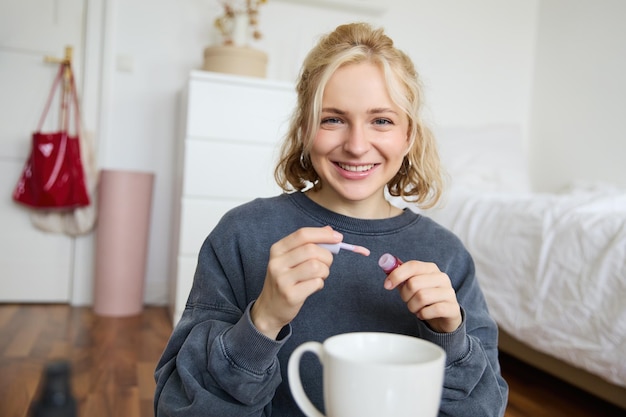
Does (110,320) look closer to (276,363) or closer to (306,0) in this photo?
(306,0)

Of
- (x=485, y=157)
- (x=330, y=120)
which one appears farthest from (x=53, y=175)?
(x=330, y=120)

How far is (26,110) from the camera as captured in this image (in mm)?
2627

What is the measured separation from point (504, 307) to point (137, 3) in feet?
6.24

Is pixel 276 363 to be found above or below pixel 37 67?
below

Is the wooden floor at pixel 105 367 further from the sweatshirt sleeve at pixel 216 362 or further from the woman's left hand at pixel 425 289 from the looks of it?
the woman's left hand at pixel 425 289

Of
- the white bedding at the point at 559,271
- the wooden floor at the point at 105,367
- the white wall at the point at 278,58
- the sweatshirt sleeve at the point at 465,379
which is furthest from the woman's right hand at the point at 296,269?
the white wall at the point at 278,58

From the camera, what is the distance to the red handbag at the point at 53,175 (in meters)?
2.53

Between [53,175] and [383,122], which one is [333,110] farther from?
[53,175]

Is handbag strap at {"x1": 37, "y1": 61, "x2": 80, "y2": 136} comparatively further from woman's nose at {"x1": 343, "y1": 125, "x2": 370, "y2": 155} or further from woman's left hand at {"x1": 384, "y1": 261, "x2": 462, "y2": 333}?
woman's left hand at {"x1": 384, "y1": 261, "x2": 462, "y2": 333}

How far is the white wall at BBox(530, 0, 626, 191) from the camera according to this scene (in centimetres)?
279

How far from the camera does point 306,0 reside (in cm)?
286

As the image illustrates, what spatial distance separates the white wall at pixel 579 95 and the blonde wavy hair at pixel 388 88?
208 centimetres

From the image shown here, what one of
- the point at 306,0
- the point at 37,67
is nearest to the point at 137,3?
the point at 37,67

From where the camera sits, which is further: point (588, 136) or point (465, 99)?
point (465, 99)
